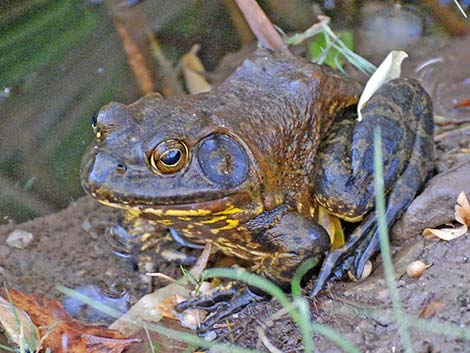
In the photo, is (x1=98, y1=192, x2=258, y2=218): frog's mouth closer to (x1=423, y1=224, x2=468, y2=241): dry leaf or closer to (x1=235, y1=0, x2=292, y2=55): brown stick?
(x1=423, y1=224, x2=468, y2=241): dry leaf

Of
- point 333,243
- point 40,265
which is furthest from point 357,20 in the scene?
point 40,265

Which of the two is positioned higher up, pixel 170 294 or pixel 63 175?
pixel 63 175

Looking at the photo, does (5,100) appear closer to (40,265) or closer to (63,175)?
(63,175)

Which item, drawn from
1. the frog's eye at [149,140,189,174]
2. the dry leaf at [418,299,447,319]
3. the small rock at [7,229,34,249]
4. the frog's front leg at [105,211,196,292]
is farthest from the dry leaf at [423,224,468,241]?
the small rock at [7,229,34,249]

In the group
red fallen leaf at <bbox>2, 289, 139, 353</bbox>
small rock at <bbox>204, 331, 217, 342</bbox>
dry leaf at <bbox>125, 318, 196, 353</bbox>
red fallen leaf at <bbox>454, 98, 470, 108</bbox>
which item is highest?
red fallen leaf at <bbox>2, 289, 139, 353</bbox>

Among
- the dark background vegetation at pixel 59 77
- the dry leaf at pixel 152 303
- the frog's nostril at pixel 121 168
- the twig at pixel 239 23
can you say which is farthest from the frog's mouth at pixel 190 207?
the twig at pixel 239 23

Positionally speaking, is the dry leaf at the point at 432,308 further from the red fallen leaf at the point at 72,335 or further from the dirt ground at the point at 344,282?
the red fallen leaf at the point at 72,335
